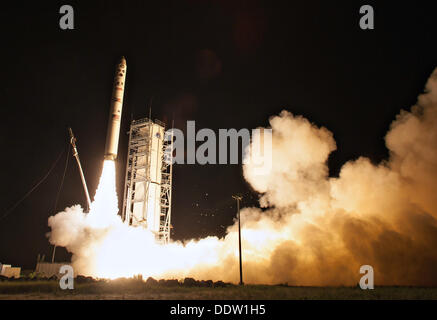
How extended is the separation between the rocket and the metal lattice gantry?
6.96 m

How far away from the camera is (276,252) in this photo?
33875 millimetres

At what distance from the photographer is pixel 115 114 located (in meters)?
39.0

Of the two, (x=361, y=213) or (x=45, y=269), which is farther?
(x=45, y=269)

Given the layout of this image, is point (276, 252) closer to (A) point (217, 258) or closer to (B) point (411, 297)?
(A) point (217, 258)

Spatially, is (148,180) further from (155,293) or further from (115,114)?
(155,293)

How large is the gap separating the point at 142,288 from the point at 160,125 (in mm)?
27352

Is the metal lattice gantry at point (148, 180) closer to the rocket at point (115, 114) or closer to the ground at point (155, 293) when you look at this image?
the rocket at point (115, 114)

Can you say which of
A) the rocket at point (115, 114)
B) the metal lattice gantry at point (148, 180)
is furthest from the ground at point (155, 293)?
the metal lattice gantry at point (148, 180)

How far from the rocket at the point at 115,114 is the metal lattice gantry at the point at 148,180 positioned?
696 centimetres

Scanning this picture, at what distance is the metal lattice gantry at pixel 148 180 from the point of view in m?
44.4

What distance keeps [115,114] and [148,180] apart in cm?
950

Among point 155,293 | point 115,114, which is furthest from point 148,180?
point 155,293

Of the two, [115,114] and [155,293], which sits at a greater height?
[115,114]
